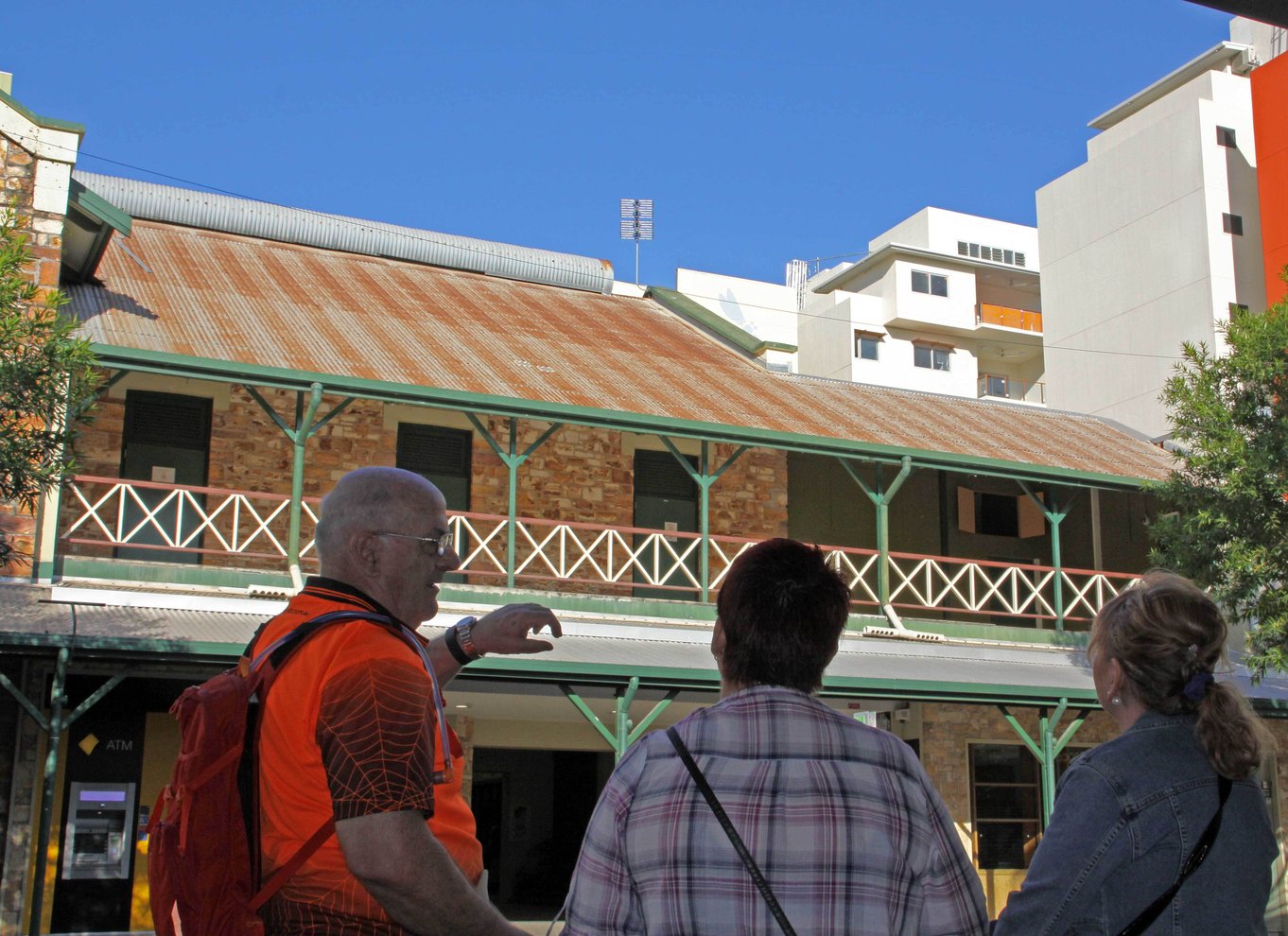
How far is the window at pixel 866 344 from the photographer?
147 feet

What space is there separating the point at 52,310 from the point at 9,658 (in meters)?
3.91

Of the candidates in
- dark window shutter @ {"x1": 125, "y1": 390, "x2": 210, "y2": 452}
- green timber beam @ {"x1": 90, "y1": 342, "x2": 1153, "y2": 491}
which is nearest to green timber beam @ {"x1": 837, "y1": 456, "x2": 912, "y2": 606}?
green timber beam @ {"x1": 90, "y1": 342, "x2": 1153, "y2": 491}

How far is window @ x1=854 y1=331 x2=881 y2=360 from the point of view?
4481cm

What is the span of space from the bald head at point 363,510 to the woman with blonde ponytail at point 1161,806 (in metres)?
1.44

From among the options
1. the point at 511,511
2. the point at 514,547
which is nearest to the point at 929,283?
the point at 514,547

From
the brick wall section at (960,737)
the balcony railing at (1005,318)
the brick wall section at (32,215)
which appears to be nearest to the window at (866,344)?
the balcony railing at (1005,318)

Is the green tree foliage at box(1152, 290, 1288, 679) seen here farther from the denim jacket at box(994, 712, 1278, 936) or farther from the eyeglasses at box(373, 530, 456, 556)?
the eyeglasses at box(373, 530, 456, 556)

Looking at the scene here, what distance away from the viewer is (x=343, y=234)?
1902 cm

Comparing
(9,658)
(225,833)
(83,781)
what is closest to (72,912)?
(83,781)

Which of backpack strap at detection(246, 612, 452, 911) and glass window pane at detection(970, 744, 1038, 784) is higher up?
backpack strap at detection(246, 612, 452, 911)

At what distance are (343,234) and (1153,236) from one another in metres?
22.8

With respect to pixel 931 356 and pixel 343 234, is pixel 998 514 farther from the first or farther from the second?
pixel 931 356

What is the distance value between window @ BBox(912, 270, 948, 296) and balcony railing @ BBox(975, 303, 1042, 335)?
1.43m

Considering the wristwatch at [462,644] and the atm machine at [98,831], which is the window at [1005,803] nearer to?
the atm machine at [98,831]
